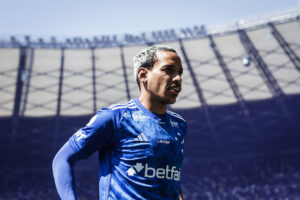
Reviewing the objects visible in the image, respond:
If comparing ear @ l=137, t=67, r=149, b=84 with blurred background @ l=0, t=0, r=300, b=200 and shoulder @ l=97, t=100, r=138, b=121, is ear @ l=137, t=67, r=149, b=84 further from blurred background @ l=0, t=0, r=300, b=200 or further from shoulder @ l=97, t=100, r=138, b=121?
blurred background @ l=0, t=0, r=300, b=200

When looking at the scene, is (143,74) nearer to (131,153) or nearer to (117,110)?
(117,110)

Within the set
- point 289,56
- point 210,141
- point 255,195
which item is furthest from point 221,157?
point 289,56

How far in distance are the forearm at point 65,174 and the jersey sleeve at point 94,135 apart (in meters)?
0.06

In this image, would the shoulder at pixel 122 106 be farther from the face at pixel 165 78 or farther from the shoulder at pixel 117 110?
the face at pixel 165 78

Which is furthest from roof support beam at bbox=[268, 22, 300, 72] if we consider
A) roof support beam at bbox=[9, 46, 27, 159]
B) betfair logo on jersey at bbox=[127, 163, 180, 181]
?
betfair logo on jersey at bbox=[127, 163, 180, 181]

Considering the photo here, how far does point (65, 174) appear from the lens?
1.52 metres

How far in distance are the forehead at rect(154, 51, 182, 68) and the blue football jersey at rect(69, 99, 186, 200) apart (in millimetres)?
354

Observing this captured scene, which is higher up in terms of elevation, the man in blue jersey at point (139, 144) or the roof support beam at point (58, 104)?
the roof support beam at point (58, 104)

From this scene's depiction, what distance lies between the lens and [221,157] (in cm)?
2381

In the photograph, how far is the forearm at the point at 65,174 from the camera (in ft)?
4.77

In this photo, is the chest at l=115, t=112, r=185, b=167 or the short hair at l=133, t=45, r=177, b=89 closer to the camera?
the chest at l=115, t=112, r=185, b=167

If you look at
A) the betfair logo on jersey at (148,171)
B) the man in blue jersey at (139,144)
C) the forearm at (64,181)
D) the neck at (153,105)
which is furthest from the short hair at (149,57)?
the forearm at (64,181)

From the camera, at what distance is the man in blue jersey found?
1607 millimetres

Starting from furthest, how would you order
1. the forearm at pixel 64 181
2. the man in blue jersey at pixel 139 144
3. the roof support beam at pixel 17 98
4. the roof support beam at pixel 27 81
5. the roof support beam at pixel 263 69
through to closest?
the roof support beam at pixel 263 69
the roof support beam at pixel 27 81
the roof support beam at pixel 17 98
the man in blue jersey at pixel 139 144
the forearm at pixel 64 181
